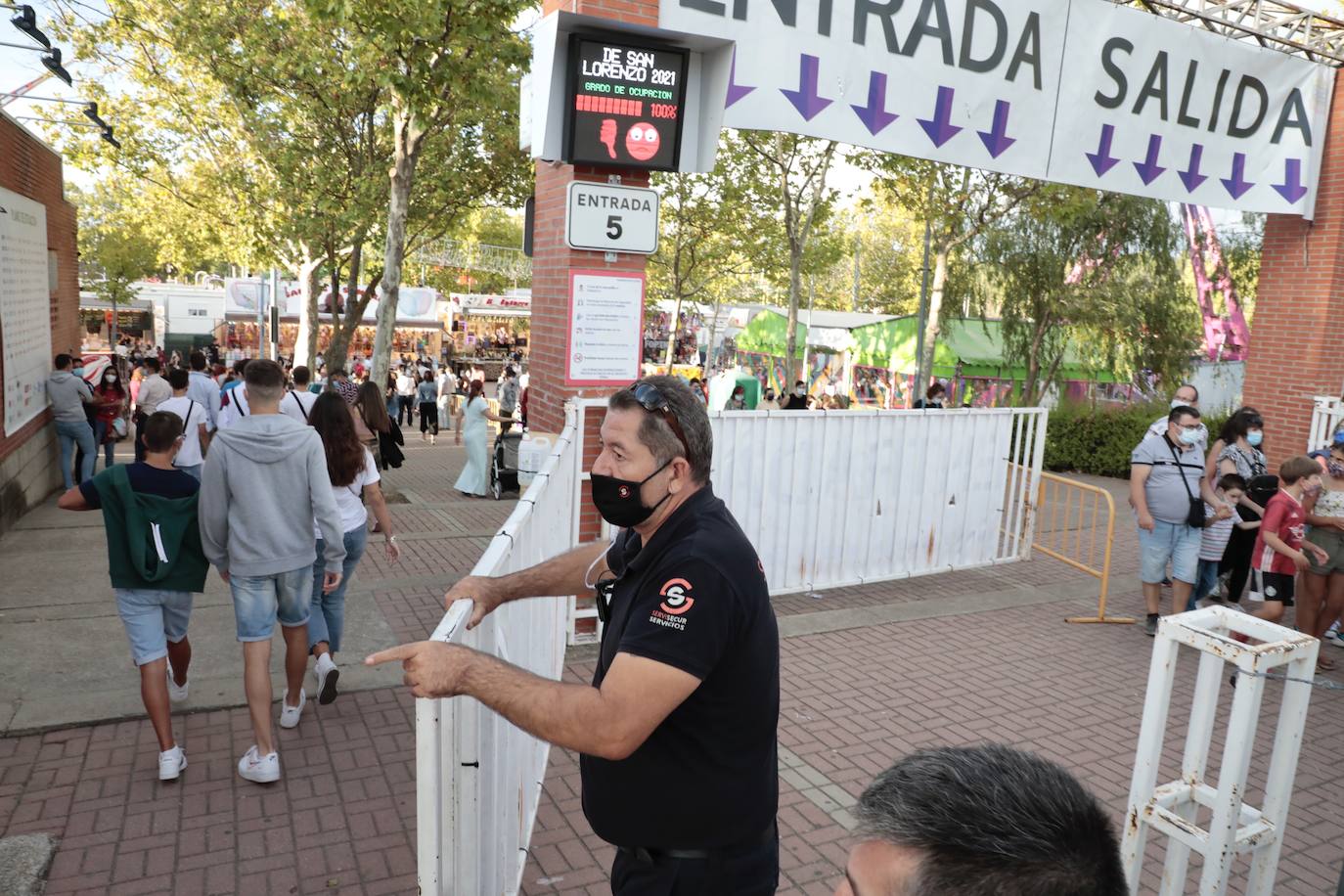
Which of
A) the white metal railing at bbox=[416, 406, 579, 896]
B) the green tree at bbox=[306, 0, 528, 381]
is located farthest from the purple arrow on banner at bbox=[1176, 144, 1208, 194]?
the white metal railing at bbox=[416, 406, 579, 896]

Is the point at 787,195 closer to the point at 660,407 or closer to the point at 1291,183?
the point at 1291,183

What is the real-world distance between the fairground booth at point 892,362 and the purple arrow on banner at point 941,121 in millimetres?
12879

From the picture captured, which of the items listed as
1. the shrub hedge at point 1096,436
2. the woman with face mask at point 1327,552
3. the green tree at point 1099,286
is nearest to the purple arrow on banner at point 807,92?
the woman with face mask at point 1327,552

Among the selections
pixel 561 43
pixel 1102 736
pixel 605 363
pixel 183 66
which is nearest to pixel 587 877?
pixel 1102 736

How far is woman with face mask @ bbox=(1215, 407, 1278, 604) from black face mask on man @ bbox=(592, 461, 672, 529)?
705 cm

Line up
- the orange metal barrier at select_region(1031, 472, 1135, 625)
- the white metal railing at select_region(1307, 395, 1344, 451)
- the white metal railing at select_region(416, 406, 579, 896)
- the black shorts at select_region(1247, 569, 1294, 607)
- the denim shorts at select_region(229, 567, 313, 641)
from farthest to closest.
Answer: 1. the white metal railing at select_region(1307, 395, 1344, 451)
2. the orange metal barrier at select_region(1031, 472, 1135, 625)
3. the black shorts at select_region(1247, 569, 1294, 607)
4. the denim shorts at select_region(229, 567, 313, 641)
5. the white metal railing at select_region(416, 406, 579, 896)

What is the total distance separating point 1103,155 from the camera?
334 inches

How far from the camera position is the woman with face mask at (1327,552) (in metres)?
6.48

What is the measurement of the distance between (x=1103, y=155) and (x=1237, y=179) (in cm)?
218

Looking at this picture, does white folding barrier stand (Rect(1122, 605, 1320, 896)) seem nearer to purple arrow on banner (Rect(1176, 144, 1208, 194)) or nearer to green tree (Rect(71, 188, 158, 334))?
purple arrow on banner (Rect(1176, 144, 1208, 194))

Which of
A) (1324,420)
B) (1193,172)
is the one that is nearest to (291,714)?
(1193,172)

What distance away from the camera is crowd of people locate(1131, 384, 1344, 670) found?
21.4ft

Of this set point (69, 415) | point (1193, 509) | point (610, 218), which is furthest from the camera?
point (69, 415)

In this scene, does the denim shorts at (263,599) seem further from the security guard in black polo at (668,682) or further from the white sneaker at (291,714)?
the security guard in black polo at (668,682)
